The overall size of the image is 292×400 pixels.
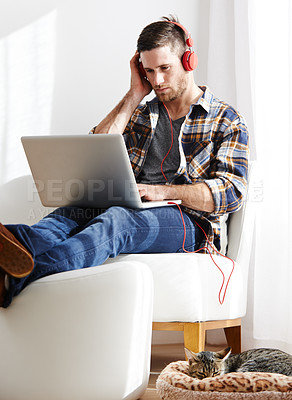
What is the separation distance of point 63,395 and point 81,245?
1.20 feet

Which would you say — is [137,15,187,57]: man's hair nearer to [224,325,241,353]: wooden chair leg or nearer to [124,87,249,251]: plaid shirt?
[124,87,249,251]: plaid shirt

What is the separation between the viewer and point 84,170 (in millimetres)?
1529

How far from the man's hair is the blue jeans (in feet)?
2.09

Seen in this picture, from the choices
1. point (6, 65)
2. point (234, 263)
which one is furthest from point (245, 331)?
point (6, 65)

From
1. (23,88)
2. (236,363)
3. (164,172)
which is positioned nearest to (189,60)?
(164,172)

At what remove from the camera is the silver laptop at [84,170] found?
1457 millimetres

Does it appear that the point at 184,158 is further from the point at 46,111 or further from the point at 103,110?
the point at 46,111

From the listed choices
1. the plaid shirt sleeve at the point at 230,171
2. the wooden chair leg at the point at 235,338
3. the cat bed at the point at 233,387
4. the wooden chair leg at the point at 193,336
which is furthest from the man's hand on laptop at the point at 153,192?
the cat bed at the point at 233,387

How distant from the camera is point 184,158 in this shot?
1.85 meters

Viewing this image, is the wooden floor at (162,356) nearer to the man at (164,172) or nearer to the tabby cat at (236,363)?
the tabby cat at (236,363)

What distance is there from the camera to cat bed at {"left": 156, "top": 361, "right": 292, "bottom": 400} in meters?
1.10

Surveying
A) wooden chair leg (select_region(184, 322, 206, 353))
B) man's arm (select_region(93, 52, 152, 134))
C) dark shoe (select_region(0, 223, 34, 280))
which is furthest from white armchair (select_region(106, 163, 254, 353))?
man's arm (select_region(93, 52, 152, 134))

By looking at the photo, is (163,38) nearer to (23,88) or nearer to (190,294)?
(23,88)

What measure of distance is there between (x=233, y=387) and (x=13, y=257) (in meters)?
0.56
